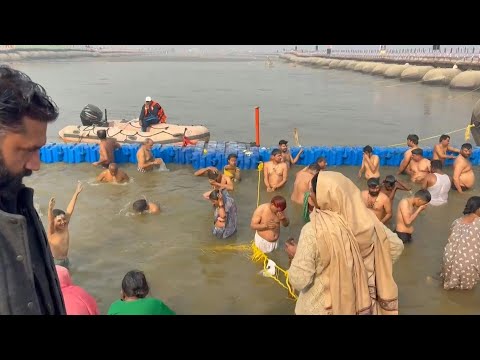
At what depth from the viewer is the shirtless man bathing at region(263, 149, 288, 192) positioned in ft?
29.7

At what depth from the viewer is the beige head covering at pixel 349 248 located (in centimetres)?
290

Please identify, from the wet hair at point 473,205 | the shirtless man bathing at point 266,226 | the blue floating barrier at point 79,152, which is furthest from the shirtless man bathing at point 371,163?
the blue floating barrier at point 79,152

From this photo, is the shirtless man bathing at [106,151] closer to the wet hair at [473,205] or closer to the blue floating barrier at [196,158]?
the blue floating barrier at [196,158]

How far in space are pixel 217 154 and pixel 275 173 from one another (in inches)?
89.2

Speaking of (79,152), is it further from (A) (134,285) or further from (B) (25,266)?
(B) (25,266)

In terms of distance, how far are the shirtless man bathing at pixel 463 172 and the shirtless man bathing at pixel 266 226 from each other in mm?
4798

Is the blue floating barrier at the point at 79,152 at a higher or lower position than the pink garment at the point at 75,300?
higher

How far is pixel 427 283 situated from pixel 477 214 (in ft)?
4.19

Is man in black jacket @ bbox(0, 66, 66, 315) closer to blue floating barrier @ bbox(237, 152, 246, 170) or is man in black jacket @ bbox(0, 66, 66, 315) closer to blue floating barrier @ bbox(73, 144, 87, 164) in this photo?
blue floating barrier @ bbox(237, 152, 246, 170)

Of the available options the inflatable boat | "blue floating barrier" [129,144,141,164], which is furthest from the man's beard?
the inflatable boat

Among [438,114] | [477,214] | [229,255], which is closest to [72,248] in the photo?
[229,255]

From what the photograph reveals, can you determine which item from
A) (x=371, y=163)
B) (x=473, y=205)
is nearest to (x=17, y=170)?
(x=473, y=205)

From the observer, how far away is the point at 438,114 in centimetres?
2308

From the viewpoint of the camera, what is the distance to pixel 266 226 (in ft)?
20.8
